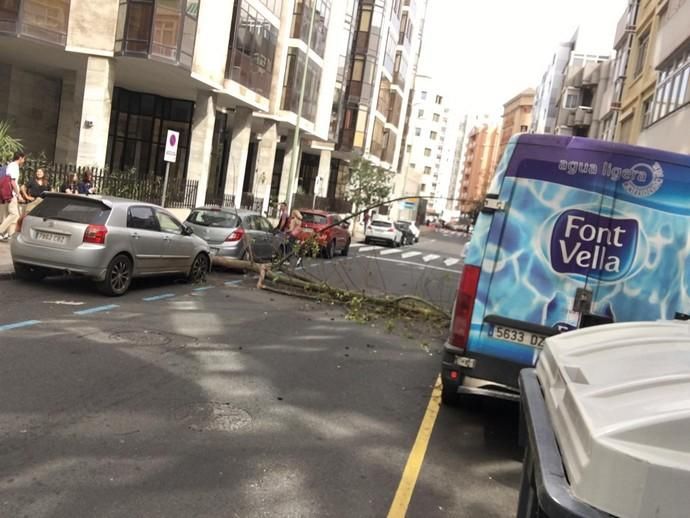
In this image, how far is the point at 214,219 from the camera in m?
14.7

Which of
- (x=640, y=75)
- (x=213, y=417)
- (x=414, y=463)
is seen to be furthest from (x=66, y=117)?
(x=414, y=463)

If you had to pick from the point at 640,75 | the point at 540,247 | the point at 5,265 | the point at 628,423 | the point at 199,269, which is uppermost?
the point at 640,75

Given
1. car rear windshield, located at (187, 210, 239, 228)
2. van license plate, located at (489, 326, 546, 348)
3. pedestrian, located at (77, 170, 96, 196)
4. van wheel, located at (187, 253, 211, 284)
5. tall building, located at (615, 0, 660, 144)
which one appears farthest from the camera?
tall building, located at (615, 0, 660, 144)

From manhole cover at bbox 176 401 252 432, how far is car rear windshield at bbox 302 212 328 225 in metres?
18.0

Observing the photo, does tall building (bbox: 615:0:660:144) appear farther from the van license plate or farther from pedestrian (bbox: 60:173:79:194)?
the van license plate

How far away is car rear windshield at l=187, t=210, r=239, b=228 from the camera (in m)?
14.6

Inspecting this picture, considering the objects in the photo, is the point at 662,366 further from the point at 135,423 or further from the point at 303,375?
the point at 303,375

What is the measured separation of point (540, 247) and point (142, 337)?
477 cm

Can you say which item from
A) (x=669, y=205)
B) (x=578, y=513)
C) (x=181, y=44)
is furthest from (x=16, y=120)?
(x=578, y=513)

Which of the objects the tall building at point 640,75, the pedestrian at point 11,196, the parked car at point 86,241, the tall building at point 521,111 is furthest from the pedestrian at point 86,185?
the tall building at point 521,111

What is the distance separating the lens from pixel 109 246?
382 inches

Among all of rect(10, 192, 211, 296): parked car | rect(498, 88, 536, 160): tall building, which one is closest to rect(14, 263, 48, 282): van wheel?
rect(10, 192, 211, 296): parked car

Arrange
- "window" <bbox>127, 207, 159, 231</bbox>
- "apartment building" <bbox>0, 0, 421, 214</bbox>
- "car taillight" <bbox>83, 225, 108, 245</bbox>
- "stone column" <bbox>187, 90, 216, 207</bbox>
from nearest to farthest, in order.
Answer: "car taillight" <bbox>83, 225, 108, 245</bbox> < "window" <bbox>127, 207, 159, 231</bbox> < "apartment building" <bbox>0, 0, 421, 214</bbox> < "stone column" <bbox>187, 90, 216, 207</bbox>

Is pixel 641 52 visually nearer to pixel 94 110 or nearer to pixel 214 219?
pixel 214 219
